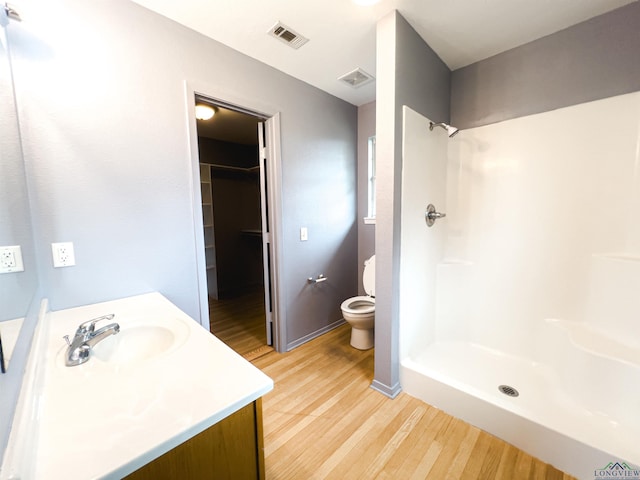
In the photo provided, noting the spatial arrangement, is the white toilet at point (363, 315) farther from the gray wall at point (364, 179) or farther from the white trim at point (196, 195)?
the white trim at point (196, 195)

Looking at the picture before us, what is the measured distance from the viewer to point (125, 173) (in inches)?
55.4

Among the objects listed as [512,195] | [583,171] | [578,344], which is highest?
[583,171]

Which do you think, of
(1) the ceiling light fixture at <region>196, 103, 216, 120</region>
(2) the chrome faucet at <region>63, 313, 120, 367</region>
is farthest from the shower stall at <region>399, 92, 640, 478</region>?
(1) the ceiling light fixture at <region>196, 103, 216, 120</region>

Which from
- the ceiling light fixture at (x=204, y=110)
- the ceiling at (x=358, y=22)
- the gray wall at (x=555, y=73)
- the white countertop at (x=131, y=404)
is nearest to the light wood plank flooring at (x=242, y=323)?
the white countertop at (x=131, y=404)

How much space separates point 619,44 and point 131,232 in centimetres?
302

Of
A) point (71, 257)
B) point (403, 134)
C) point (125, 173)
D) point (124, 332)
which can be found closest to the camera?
point (124, 332)

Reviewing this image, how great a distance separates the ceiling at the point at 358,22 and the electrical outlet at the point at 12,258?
4.58ft

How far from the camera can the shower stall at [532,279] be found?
138cm

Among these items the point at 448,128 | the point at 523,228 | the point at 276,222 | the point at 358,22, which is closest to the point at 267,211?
the point at 276,222

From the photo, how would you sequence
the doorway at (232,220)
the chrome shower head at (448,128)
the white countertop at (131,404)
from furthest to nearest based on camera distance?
the doorway at (232,220), the chrome shower head at (448,128), the white countertop at (131,404)

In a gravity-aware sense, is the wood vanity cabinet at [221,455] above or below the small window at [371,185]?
below

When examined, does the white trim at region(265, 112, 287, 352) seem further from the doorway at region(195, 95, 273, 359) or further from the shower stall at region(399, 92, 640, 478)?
the shower stall at region(399, 92, 640, 478)

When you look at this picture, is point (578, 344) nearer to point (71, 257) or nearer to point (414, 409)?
point (414, 409)

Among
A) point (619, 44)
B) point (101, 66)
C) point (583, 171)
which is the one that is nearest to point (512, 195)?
point (583, 171)
